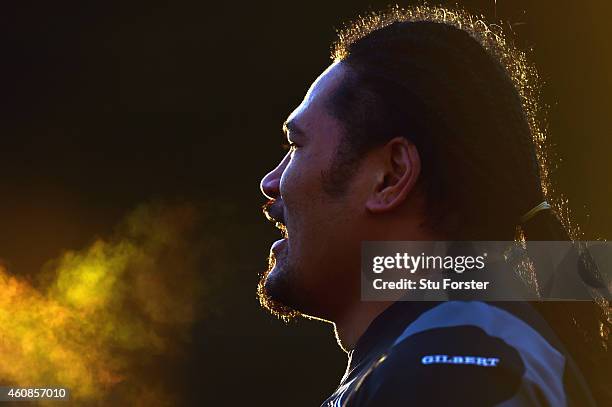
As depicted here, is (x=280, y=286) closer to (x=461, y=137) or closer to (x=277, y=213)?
(x=277, y=213)

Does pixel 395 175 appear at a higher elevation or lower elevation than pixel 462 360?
higher

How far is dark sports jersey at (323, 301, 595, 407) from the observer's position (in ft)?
2.58

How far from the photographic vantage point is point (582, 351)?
3.35ft

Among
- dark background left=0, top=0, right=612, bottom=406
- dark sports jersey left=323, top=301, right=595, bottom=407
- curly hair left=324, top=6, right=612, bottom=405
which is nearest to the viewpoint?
dark sports jersey left=323, top=301, right=595, bottom=407

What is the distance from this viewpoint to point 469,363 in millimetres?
804

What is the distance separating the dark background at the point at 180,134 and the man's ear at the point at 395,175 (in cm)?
319

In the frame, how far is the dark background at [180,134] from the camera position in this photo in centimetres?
449

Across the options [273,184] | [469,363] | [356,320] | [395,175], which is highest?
[273,184]

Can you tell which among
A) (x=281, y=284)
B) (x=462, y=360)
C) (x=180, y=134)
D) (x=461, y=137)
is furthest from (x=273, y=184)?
(x=180, y=134)

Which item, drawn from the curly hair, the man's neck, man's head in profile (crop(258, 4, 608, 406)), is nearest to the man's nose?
man's head in profile (crop(258, 4, 608, 406))

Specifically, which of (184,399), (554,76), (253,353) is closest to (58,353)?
(184,399)

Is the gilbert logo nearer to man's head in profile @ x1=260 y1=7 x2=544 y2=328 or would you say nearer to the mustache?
man's head in profile @ x1=260 y1=7 x2=544 y2=328

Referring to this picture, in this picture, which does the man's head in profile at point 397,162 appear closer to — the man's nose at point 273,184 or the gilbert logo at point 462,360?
the man's nose at point 273,184

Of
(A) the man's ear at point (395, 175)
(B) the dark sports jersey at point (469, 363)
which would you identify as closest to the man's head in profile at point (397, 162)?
(A) the man's ear at point (395, 175)
